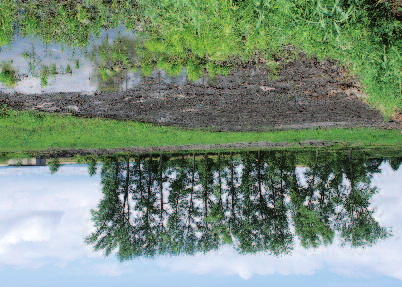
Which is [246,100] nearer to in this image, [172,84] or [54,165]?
[172,84]

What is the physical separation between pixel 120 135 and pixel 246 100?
535 cm

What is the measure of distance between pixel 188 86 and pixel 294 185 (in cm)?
695

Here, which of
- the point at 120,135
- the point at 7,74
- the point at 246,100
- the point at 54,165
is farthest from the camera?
the point at 54,165

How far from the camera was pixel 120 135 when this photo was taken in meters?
14.7

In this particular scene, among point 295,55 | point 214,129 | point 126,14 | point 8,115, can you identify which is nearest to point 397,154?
point 295,55

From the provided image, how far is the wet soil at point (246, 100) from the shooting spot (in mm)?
13125

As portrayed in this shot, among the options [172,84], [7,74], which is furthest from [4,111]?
[172,84]

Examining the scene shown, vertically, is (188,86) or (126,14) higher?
(126,14)

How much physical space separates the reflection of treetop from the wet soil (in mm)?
2361

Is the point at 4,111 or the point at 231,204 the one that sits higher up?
the point at 4,111

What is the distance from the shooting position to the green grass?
14.2 metres

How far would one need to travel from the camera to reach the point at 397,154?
16.7 metres

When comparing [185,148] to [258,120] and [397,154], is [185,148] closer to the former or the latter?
[258,120]

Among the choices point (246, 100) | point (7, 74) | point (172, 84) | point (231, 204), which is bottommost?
point (231, 204)
